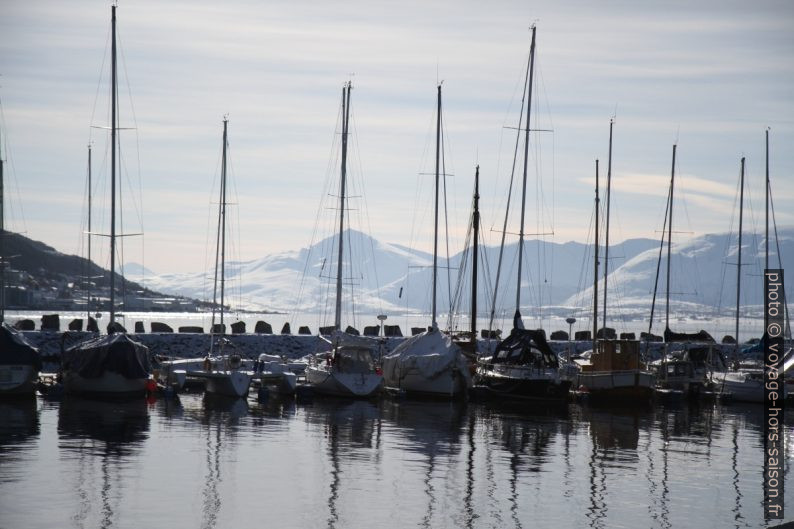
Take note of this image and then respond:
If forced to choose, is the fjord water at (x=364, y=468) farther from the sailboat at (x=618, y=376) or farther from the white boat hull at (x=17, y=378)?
the sailboat at (x=618, y=376)

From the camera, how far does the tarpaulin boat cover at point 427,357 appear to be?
2137 inches

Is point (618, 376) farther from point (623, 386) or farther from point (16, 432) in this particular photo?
point (16, 432)

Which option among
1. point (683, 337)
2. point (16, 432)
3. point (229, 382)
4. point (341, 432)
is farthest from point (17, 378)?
point (683, 337)

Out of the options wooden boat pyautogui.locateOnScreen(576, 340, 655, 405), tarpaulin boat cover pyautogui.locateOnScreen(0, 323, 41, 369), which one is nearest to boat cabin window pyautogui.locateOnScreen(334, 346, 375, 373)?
wooden boat pyautogui.locateOnScreen(576, 340, 655, 405)

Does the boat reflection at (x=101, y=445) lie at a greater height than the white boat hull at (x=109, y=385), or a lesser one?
lesser

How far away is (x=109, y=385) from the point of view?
5066 cm

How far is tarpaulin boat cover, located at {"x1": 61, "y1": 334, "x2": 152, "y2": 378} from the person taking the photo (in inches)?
1992

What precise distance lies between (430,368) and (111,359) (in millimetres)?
15212

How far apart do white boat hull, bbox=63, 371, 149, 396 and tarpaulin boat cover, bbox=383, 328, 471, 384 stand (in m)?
12.6

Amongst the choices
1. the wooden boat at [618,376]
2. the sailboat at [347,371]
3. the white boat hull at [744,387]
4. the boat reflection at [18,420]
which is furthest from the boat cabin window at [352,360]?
the white boat hull at [744,387]

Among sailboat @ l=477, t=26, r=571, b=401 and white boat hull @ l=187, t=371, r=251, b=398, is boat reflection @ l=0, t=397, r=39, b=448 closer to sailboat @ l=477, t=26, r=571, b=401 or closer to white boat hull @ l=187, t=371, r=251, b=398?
white boat hull @ l=187, t=371, r=251, b=398

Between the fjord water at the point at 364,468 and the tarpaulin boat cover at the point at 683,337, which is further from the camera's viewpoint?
the tarpaulin boat cover at the point at 683,337

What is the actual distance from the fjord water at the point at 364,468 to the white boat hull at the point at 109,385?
43.3 inches

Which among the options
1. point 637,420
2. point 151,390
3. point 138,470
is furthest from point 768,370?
point 138,470
